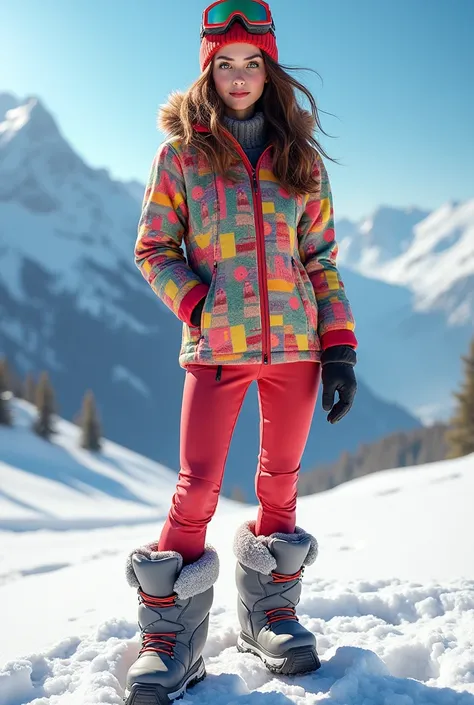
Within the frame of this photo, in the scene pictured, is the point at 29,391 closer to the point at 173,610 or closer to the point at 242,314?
the point at 173,610

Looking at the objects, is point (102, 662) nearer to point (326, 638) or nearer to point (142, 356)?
point (326, 638)

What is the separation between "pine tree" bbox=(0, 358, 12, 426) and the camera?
96.7 feet

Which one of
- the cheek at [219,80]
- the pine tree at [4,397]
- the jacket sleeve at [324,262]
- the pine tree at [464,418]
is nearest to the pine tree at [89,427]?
the pine tree at [4,397]

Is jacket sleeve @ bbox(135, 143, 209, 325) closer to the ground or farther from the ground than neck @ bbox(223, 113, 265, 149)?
closer to the ground

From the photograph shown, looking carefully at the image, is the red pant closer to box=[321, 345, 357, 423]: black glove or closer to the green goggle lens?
box=[321, 345, 357, 423]: black glove

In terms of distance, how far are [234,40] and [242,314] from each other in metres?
1.21

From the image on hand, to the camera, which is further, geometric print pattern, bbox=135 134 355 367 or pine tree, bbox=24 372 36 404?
pine tree, bbox=24 372 36 404

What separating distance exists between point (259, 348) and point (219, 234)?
0.51 metres

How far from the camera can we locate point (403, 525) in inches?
183

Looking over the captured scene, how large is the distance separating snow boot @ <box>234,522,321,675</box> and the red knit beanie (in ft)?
7.16

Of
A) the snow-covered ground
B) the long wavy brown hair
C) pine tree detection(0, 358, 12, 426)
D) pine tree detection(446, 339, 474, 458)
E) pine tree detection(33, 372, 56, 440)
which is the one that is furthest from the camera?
pine tree detection(33, 372, 56, 440)

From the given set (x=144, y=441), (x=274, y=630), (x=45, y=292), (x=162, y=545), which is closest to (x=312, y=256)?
(x=162, y=545)

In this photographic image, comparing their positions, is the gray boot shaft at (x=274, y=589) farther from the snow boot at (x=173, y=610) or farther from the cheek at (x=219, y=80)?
the cheek at (x=219, y=80)

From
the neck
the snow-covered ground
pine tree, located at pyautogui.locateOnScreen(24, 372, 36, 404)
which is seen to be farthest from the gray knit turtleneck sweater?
pine tree, located at pyautogui.locateOnScreen(24, 372, 36, 404)
